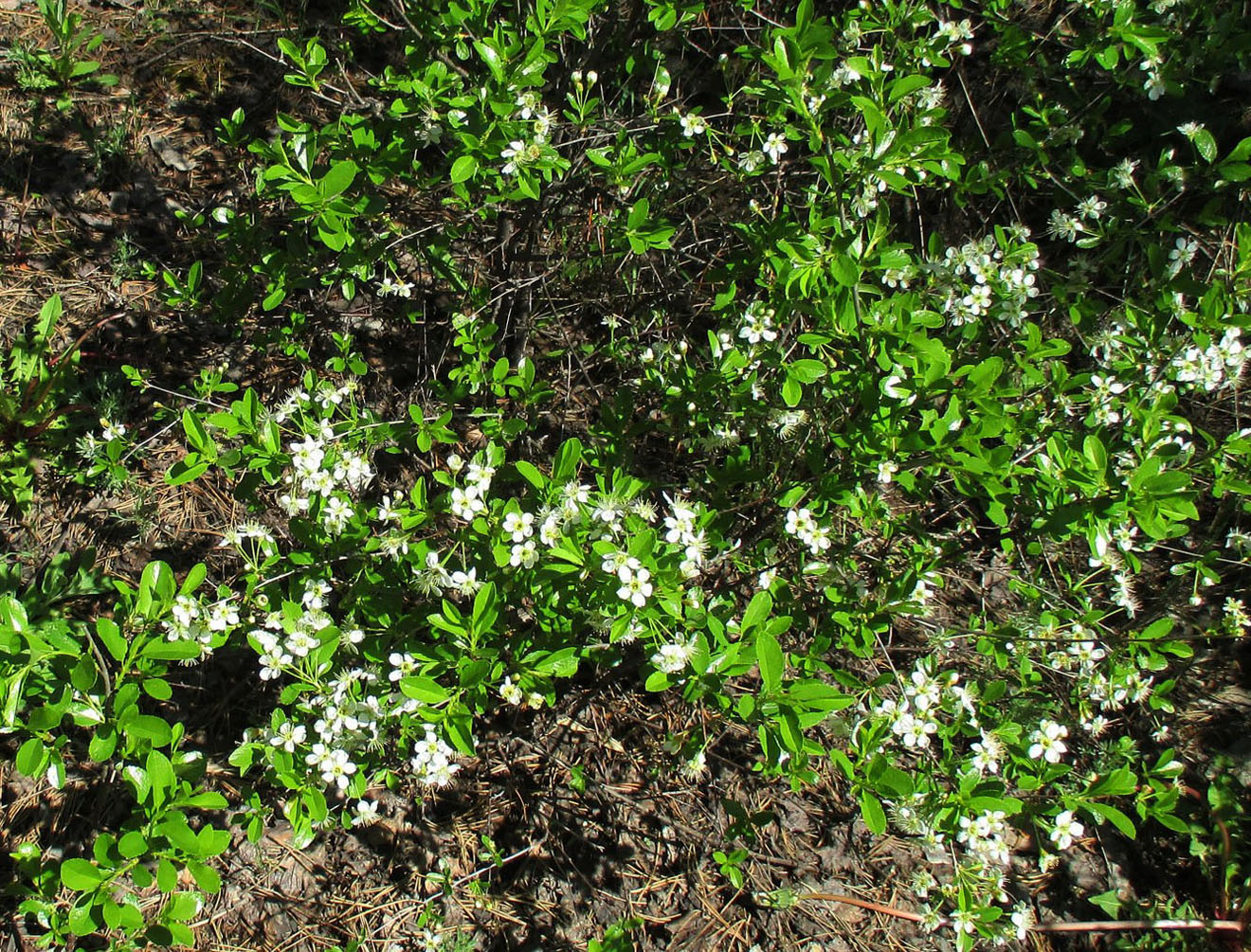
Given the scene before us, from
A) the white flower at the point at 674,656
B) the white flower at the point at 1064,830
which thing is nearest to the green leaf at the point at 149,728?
the white flower at the point at 674,656

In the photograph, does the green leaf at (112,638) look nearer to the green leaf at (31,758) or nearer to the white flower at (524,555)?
the green leaf at (31,758)

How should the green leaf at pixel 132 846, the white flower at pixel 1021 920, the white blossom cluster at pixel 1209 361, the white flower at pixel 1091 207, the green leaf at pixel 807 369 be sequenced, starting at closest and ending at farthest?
the green leaf at pixel 132 846, the green leaf at pixel 807 369, the white blossom cluster at pixel 1209 361, the white flower at pixel 1021 920, the white flower at pixel 1091 207

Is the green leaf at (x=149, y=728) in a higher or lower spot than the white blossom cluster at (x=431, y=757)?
higher

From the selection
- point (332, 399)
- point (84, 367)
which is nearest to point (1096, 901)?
point (332, 399)

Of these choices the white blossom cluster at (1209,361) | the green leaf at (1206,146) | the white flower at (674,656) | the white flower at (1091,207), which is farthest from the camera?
the white flower at (1091,207)

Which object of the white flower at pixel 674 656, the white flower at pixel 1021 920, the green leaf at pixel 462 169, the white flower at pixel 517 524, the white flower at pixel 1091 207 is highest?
the white flower at pixel 1091 207

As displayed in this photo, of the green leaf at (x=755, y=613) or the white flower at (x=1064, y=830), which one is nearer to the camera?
the green leaf at (x=755, y=613)

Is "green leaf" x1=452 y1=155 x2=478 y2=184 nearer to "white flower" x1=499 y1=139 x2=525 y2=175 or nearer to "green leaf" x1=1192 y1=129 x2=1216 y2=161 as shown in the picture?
"white flower" x1=499 y1=139 x2=525 y2=175
